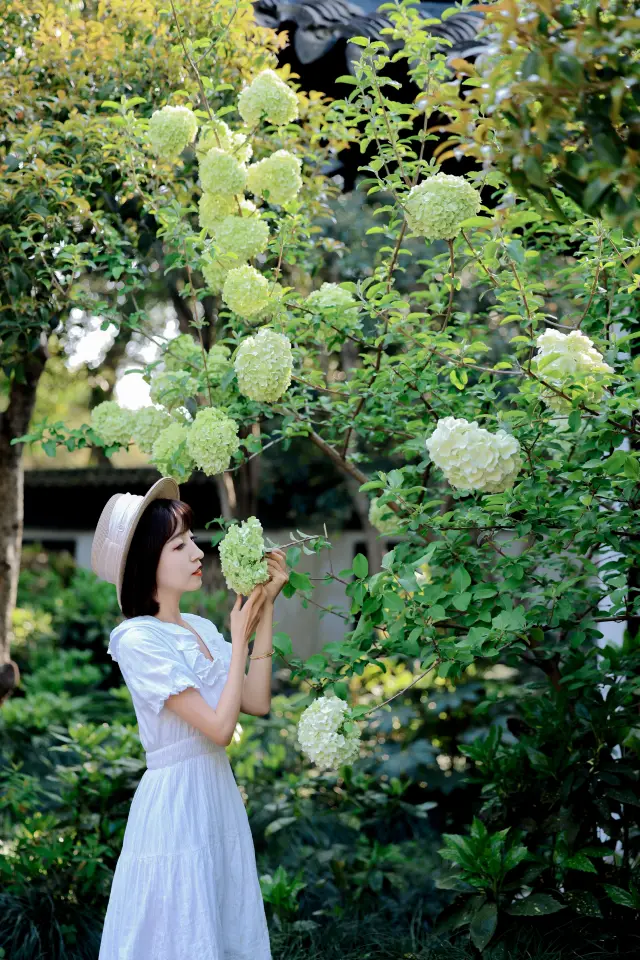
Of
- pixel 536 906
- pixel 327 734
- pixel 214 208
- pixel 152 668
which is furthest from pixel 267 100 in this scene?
pixel 536 906

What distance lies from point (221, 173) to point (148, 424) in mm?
727

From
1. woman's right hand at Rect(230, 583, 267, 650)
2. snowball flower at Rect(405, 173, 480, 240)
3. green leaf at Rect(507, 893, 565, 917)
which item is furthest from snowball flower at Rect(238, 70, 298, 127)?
green leaf at Rect(507, 893, 565, 917)

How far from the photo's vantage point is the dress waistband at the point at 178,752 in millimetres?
2324

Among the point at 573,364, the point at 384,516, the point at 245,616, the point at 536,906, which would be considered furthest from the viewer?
the point at 384,516

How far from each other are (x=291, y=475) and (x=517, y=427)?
7020 mm

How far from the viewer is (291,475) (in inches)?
370

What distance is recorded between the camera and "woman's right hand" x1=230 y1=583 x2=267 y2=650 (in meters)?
2.25

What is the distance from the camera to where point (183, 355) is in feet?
9.86

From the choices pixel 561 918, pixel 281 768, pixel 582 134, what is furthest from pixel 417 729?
pixel 582 134

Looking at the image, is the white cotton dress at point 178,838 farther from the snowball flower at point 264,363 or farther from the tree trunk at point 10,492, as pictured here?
the tree trunk at point 10,492

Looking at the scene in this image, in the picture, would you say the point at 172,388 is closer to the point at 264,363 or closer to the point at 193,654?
the point at 264,363

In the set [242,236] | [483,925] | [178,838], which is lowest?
[483,925]

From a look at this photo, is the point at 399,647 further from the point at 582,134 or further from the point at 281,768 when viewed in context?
the point at 281,768

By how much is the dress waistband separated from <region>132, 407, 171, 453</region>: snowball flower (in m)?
0.91
